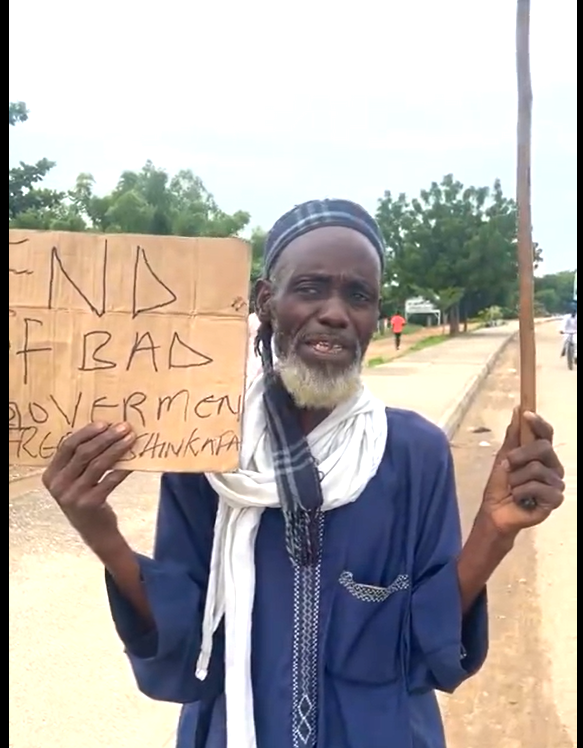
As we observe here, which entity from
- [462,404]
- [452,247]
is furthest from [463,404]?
[452,247]

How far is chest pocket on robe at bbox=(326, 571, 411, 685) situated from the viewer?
5.29 ft

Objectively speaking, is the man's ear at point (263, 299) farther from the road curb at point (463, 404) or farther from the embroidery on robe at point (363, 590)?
the road curb at point (463, 404)

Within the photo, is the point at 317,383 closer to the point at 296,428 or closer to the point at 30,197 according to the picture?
the point at 296,428

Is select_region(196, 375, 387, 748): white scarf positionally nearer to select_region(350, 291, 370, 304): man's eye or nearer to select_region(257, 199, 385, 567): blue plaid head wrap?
select_region(257, 199, 385, 567): blue plaid head wrap

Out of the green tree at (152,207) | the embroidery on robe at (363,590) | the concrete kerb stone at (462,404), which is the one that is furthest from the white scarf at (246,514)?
the green tree at (152,207)

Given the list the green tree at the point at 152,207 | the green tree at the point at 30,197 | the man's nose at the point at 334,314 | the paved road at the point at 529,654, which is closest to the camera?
the man's nose at the point at 334,314

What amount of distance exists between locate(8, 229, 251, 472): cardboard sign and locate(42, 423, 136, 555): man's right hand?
0.16 feet

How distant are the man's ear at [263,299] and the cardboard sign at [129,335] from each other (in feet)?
0.66

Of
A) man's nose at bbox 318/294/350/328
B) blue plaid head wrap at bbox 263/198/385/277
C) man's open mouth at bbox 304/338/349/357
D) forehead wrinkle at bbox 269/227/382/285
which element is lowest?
man's open mouth at bbox 304/338/349/357

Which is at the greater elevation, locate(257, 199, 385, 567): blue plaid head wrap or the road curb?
locate(257, 199, 385, 567): blue plaid head wrap

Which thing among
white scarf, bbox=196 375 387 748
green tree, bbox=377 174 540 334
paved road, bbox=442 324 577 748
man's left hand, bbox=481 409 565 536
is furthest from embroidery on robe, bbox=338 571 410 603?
green tree, bbox=377 174 540 334

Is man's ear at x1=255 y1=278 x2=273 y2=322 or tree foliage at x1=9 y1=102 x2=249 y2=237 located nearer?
man's ear at x1=255 y1=278 x2=273 y2=322

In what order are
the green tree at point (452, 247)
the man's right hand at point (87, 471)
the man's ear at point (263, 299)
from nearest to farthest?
the man's right hand at point (87, 471)
the man's ear at point (263, 299)
the green tree at point (452, 247)

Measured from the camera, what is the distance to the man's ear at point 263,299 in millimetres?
1740
